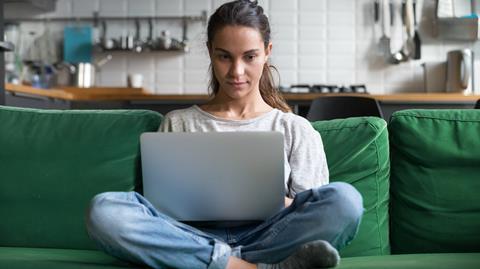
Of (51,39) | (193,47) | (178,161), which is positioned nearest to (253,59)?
(178,161)

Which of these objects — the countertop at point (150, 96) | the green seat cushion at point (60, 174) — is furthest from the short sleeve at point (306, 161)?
the countertop at point (150, 96)

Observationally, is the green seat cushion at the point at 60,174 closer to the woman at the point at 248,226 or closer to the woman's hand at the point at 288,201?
the woman at the point at 248,226

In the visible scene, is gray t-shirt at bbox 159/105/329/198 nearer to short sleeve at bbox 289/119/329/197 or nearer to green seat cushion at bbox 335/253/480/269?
short sleeve at bbox 289/119/329/197

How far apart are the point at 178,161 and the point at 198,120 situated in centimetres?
37

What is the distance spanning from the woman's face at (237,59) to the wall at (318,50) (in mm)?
2960

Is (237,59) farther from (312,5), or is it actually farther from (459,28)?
(459,28)

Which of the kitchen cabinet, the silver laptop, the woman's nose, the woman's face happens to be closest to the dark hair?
the woman's face

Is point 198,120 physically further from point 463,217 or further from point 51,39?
point 51,39

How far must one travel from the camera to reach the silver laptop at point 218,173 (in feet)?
5.24

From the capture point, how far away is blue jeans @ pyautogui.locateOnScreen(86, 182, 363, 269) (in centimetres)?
155

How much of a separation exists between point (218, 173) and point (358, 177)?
493 millimetres

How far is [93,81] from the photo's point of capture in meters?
4.93

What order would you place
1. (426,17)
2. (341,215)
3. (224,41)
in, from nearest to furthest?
1. (341,215)
2. (224,41)
3. (426,17)

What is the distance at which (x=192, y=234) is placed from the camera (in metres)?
1.63
